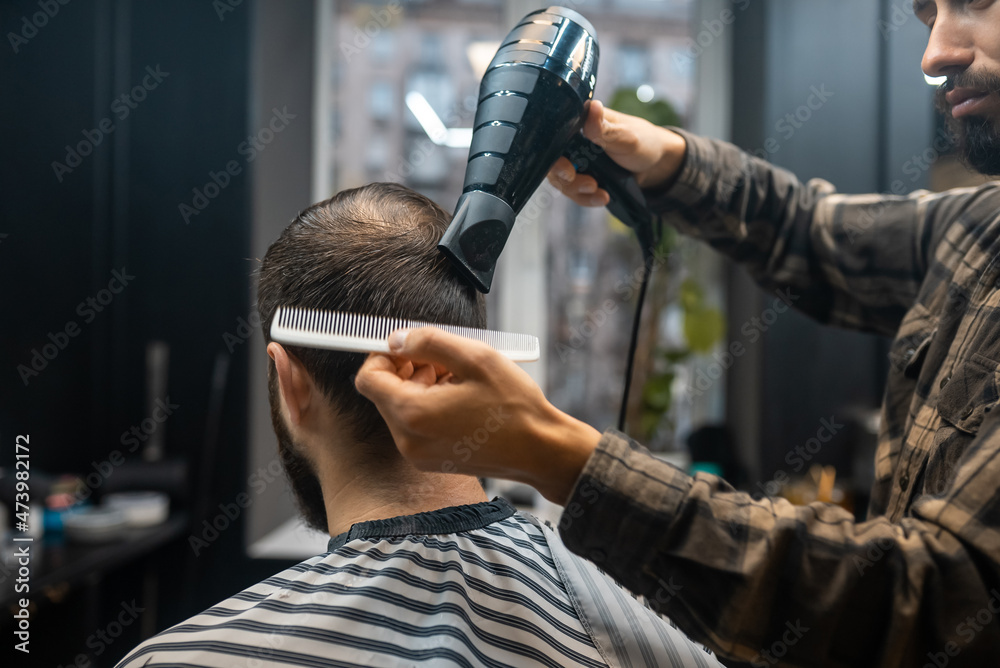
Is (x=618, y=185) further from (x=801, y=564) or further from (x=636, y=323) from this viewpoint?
(x=801, y=564)

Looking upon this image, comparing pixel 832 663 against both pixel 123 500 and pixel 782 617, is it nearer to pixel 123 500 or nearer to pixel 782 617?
pixel 782 617

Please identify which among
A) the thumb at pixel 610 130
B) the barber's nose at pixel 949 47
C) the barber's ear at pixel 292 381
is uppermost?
the barber's nose at pixel 949 47

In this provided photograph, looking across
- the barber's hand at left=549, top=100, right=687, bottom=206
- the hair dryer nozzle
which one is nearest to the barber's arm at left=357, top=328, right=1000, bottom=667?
the hair dryer nozzle

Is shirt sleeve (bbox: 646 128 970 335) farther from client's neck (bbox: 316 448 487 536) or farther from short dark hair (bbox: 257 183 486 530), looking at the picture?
client's neck (bbox: 316 448 487 536)

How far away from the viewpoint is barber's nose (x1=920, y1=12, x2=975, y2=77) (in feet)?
2.99

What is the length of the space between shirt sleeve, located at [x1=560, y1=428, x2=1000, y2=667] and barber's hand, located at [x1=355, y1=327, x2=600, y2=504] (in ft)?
0.12

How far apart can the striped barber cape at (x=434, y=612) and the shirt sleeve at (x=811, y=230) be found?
72 centimetres

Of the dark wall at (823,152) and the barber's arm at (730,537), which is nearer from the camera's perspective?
the barber's arm at (730,537)

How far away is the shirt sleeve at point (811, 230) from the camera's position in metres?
Result: 1.32

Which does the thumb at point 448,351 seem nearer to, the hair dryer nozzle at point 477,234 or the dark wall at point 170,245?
the hair dryer nozzle at point 477,234

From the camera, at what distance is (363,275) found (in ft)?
3.39

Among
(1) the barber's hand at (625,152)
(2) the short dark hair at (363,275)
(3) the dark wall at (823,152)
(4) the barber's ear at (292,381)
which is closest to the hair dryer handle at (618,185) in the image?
(1) the barber's hand at (625,152)

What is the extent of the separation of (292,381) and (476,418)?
53 centimetres

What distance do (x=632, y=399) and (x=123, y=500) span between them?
87.0 inches
